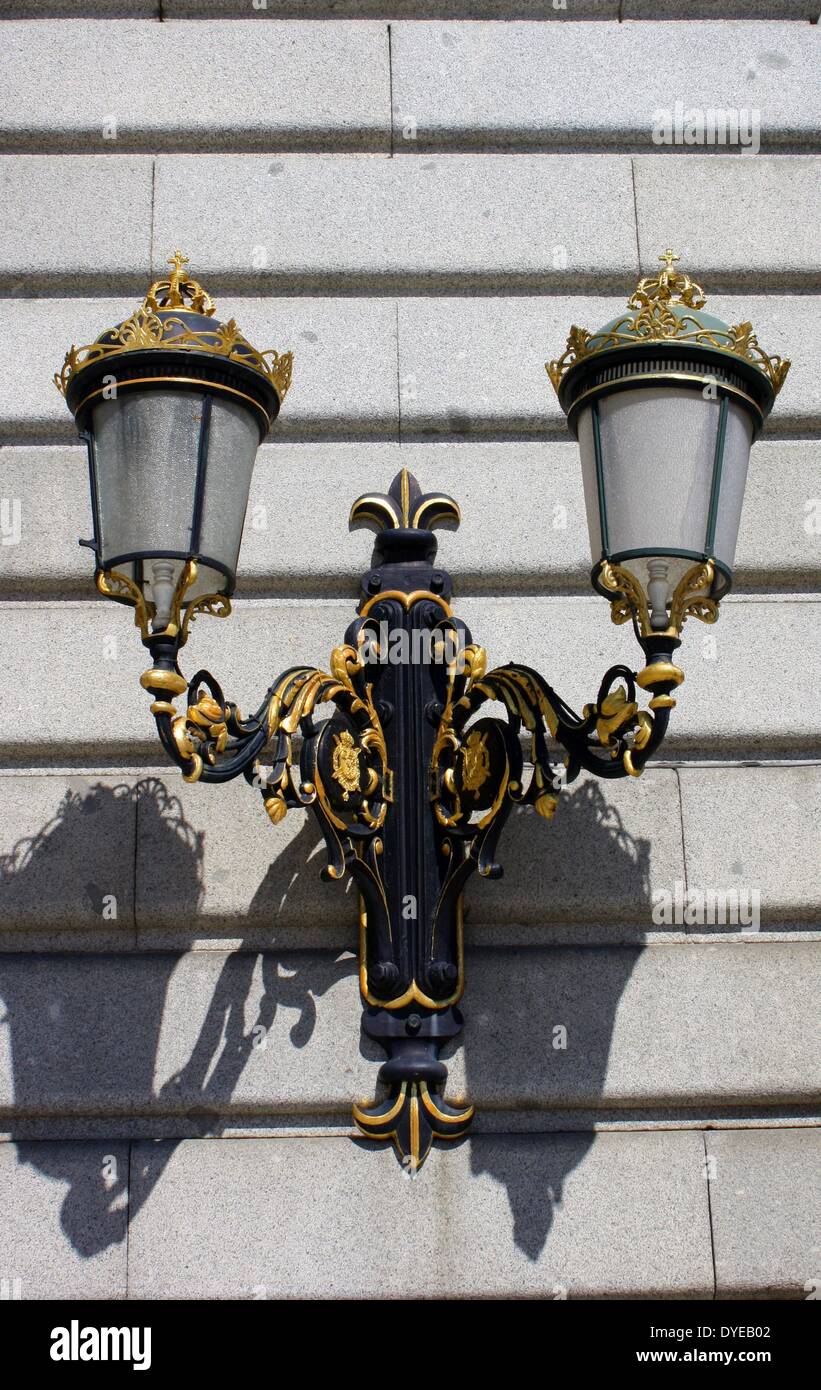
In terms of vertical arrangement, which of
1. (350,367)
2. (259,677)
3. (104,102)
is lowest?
(259,677)

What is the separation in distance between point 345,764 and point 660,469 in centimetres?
124

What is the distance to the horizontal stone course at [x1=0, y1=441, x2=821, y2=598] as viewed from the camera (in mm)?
5340

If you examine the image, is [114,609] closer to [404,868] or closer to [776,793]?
[404,868]

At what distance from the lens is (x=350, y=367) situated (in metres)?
5.52

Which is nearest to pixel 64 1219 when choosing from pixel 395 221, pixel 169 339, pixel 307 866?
pixel 307 866

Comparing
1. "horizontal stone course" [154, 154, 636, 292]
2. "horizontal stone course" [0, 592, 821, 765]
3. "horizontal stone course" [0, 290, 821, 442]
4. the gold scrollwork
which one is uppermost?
"horizontal stone course" [154, 154, 636, 292]

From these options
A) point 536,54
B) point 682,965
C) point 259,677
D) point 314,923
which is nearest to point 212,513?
point 259,677

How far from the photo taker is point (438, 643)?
16.5 ft

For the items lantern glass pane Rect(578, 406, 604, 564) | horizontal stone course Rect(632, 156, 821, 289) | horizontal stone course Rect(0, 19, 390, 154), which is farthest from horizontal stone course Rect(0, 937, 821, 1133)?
horizontal stone course Rect(0, 19, 390, 154)

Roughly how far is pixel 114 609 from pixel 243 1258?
2.02 m

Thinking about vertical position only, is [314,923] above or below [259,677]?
below

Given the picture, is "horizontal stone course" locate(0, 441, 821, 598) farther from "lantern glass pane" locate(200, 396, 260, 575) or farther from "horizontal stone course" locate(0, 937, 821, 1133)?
"horizontal stone course" locate(0, 937, 821, 1133)

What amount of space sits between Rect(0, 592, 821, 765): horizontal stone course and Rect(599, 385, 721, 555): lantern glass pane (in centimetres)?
95

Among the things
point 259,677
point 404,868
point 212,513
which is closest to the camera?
point 212,513
